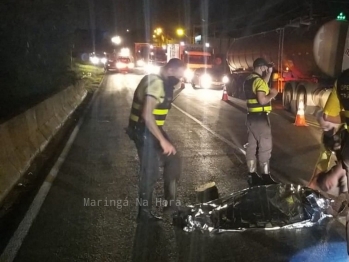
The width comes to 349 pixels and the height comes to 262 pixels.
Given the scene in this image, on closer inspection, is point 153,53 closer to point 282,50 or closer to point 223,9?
point 223,9

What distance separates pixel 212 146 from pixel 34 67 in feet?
→ 45.1

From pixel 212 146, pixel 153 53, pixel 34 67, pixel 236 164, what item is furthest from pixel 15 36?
pixel 153 53

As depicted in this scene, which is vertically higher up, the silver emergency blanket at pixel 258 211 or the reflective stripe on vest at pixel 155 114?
the reflective stripe on vest at pixel 155 114

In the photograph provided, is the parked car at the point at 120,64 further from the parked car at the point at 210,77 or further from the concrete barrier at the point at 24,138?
the concrete barrier at the point at 24,138

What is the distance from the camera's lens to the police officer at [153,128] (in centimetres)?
510

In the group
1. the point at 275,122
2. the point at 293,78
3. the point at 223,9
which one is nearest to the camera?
the point at 275,122

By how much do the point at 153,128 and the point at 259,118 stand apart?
7.18ft

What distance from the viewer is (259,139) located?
6.84 metres

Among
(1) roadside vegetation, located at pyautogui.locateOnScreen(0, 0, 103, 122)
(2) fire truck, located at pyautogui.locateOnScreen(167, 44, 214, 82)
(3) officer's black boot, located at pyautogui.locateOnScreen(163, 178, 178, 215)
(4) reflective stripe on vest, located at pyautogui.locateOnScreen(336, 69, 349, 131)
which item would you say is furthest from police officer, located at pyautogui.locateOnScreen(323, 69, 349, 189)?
(2) fire truck, located at pyautogui.locateOnScreen(167, 44, 214, 82)

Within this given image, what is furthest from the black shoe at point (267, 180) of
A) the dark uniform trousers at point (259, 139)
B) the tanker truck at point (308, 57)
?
the tanker truck at point (308, 57)

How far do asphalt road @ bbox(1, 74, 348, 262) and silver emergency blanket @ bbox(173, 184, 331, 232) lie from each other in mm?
110

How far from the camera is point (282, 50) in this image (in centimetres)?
1864

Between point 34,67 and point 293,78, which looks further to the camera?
point 34,67

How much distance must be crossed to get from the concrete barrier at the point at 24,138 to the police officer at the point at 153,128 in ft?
7.15
